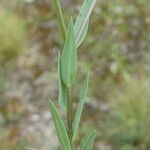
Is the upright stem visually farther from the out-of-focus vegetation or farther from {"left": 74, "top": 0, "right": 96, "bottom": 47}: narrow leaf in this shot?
the out-of-focus vegetation

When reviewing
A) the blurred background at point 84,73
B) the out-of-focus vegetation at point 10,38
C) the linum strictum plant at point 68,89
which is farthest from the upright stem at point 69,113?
the out-of-focus vegetation at point 10,38

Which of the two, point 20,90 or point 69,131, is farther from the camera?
point 20,90

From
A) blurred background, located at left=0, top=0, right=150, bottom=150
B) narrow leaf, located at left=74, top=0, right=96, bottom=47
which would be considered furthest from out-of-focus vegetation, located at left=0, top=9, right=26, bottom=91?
narrow leaf, located at left=74, top=0, right=96, bottom=47

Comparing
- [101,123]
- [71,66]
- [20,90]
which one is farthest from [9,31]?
[71,66]

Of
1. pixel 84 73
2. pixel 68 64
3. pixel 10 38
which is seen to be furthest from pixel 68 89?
pixel 10 38

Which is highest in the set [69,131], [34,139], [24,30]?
[69,131]

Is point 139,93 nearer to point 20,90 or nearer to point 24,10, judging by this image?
point 20,90

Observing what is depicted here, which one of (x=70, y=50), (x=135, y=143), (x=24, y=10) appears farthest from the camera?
(x=24, y=10)
